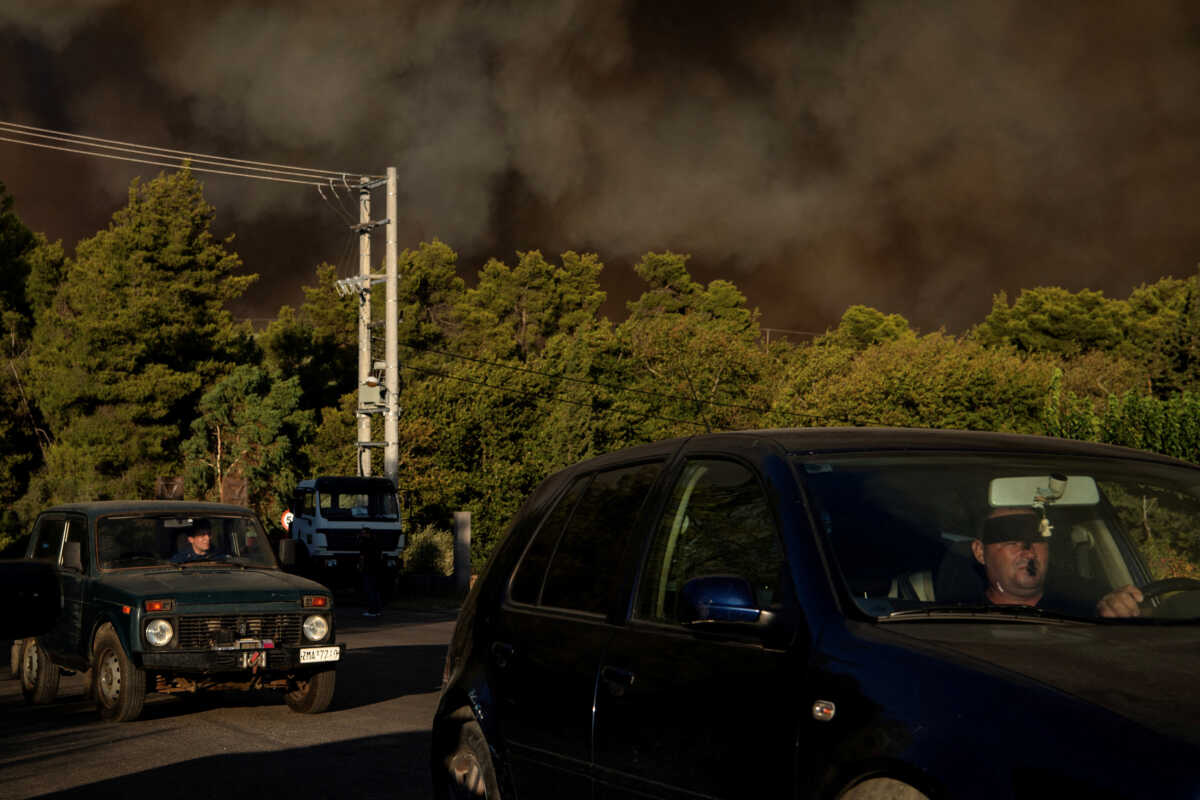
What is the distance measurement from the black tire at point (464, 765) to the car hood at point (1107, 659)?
2.17m

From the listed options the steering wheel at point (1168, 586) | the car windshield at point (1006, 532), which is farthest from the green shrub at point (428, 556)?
the steering wheel at point (1168, 586)

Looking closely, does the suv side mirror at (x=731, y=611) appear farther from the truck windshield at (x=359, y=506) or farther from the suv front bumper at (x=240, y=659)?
the truck windshield at (x=359, y=506)

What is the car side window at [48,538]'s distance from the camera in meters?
14.0

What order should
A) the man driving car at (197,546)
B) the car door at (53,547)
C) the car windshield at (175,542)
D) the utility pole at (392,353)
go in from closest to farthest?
the car door at (53,547), the car windshield at (175,542), the man driving car at (197,546), the utility pole at (392,353)

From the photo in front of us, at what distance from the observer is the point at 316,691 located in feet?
41.3

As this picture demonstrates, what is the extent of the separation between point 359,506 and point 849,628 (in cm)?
3577

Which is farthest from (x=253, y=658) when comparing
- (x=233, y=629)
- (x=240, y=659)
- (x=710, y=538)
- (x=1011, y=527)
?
(x=1011, y=527)

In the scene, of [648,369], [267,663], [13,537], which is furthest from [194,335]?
[267,663]

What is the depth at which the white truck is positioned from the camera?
3819 cm

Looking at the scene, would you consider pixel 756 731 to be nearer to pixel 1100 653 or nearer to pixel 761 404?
pixel 1100 653

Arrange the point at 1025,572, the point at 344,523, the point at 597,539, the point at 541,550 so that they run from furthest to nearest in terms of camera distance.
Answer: the point at 344,523 < the point at 541,550 < the point at 597,539 < the point at 1025,572

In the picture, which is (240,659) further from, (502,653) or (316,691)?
(502,653)

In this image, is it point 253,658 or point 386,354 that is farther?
point 386,354

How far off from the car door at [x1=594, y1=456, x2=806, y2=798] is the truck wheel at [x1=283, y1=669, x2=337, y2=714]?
27.2 ft
